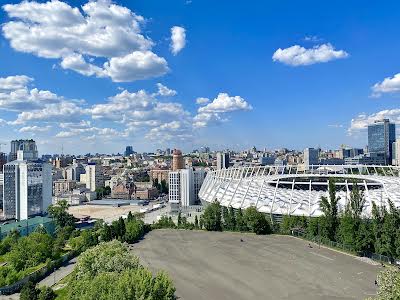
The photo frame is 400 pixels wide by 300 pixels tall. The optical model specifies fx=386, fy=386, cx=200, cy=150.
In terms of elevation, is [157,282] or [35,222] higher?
[157,282]

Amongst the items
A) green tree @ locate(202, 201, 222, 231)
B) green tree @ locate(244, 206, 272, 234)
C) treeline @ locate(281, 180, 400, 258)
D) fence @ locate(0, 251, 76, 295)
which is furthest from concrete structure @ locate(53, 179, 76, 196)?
treeline @ locate(281, 180, 400, 258)

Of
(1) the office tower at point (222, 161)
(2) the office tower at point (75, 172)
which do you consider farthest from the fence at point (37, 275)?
(2) the office tower at point (75, 172)

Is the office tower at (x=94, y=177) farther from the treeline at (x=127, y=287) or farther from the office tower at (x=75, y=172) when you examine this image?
the treeline at (x=127, y=287)

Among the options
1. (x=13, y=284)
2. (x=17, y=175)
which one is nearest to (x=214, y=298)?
(x=13, y=284)

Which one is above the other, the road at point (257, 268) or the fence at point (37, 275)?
the road at point (257, 268)

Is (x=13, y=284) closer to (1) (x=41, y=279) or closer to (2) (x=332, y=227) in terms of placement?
(1) (x=41, y=279)

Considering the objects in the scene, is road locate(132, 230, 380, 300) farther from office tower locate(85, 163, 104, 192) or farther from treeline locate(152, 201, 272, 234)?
office tower locate(85, 163, 104, 192)

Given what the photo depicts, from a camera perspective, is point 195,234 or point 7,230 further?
point 7,230
